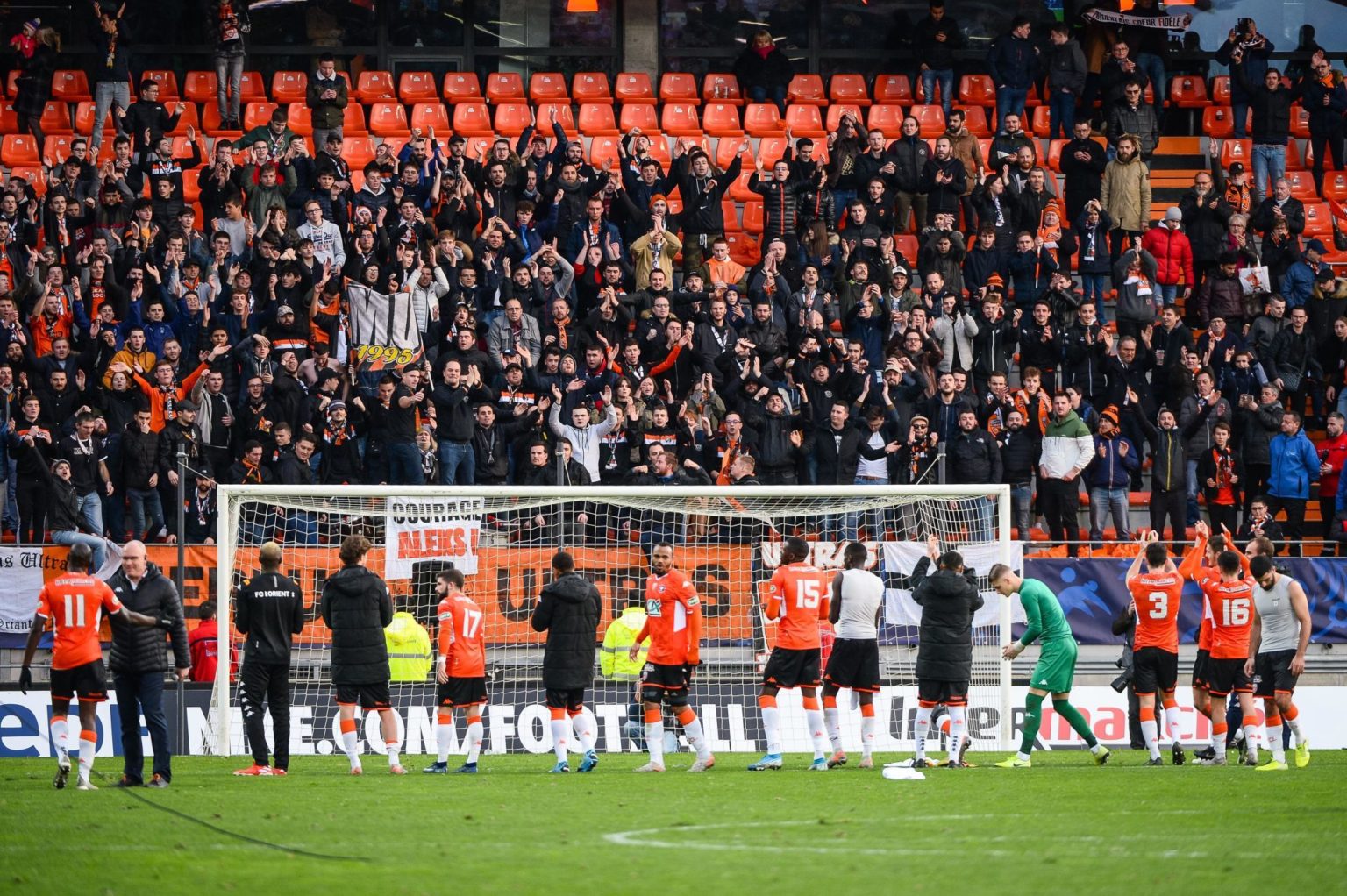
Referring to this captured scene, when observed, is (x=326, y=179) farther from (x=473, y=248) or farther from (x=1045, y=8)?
(x=1045, y=8)

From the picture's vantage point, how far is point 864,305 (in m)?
22.2

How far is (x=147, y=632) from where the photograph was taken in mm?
13516

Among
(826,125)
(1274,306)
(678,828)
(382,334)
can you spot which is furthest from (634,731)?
(826,125)

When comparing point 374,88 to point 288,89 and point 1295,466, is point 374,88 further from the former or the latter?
point 1295,466

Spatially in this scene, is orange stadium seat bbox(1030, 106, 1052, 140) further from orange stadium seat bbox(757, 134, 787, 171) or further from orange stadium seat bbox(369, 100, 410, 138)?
orange stadium seat bbox(369, 100, 410, 138)

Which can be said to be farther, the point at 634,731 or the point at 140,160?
the point at 140,160

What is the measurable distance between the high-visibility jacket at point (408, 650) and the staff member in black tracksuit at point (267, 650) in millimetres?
3104

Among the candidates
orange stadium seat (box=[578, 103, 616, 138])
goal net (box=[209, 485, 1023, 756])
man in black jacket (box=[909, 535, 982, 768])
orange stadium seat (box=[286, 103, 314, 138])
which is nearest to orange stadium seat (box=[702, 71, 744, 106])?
orange stadium seat (box=[578, 103, 616, 138])

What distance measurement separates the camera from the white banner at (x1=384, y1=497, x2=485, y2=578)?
17.9m

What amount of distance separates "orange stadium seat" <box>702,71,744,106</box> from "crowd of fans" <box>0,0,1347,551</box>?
4.25 meters

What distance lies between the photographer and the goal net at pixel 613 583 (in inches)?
723

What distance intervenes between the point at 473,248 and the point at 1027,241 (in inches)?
278

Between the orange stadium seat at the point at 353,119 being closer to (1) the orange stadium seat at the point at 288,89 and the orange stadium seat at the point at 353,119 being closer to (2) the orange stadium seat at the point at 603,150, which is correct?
(1) the orange stadium seat at the point at 288,89

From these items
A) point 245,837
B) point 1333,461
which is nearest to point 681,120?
point 1333,461
